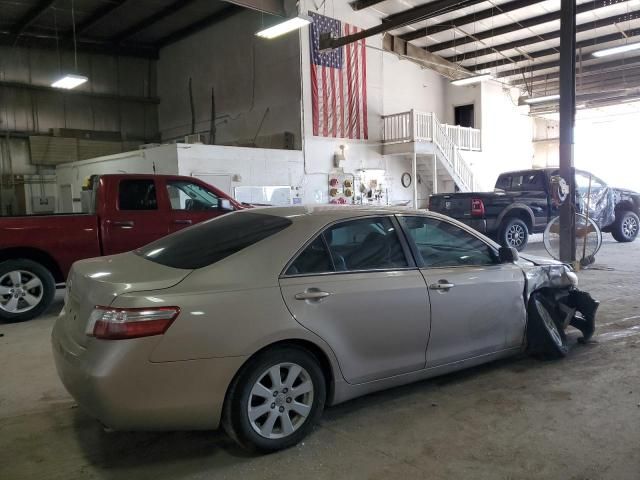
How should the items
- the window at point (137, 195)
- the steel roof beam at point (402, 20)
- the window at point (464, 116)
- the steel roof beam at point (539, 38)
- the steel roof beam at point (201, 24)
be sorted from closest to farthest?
the window at point (137, 195) → the steel roof beam at point (402, 20) → the steel roof beam at point (539, 38) → the steel roof beam at point (201, 24) → the window at point (464, 116)

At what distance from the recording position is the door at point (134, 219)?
6.60 m

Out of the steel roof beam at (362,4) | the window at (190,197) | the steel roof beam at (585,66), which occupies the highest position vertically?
the steel roof beam at (362,4)

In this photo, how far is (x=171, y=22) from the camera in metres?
19.3

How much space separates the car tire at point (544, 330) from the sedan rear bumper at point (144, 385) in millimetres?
2656

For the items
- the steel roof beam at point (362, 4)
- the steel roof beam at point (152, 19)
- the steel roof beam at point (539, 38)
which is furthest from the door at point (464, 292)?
the steel roof beam at point (539, 38)

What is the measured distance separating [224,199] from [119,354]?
16.8 feet

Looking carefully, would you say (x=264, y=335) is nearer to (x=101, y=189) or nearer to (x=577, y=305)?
(x=577, y=305)

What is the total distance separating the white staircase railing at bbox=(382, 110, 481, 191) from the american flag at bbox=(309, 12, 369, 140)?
1.09m

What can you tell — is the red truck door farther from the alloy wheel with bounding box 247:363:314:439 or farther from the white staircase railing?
the white staircase railing

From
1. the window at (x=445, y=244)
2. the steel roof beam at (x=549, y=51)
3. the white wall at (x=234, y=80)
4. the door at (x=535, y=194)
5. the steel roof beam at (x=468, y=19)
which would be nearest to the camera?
the window at (x=445, y=244)

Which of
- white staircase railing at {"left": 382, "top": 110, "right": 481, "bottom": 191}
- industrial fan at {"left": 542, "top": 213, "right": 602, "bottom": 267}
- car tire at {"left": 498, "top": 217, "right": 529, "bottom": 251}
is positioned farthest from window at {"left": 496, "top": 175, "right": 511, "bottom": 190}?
white staircase railing at {"left": 382, "top": 110, "right": 481, "bottom": 191}

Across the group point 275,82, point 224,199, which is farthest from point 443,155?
point 224,199

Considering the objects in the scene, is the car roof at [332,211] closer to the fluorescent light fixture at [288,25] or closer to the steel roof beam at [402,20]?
the fluorescent light fixture at [288,25]

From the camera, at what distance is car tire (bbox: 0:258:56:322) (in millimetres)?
6199
